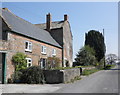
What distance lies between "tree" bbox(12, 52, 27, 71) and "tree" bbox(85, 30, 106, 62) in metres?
36.9

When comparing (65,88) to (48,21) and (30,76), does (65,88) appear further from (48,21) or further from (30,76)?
(48,21)

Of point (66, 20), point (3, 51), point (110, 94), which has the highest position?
point (66, 20)

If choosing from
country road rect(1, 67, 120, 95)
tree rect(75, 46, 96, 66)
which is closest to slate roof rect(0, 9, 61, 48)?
country road rect(1, 67, 120, 95)

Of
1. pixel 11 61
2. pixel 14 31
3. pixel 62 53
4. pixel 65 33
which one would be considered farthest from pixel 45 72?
pixel 65 33

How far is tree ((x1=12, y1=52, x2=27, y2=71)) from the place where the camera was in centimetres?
1610

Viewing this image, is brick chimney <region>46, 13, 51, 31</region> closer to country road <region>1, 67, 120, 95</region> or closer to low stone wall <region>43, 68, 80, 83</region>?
low stone wall <region>43, 68, 80, 83</region>

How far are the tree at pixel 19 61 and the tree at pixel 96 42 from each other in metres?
36.9

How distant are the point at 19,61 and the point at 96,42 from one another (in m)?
39.0

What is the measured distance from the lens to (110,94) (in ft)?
28.6

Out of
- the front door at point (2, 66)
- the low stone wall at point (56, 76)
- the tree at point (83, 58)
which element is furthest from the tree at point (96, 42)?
the front door at point (2, 66)

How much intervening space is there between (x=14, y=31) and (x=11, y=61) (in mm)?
3287

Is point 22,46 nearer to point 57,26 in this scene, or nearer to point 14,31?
point 14,31

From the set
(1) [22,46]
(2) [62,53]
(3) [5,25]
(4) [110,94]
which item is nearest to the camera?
(4) [110,94]

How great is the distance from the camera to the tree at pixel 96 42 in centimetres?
5023
